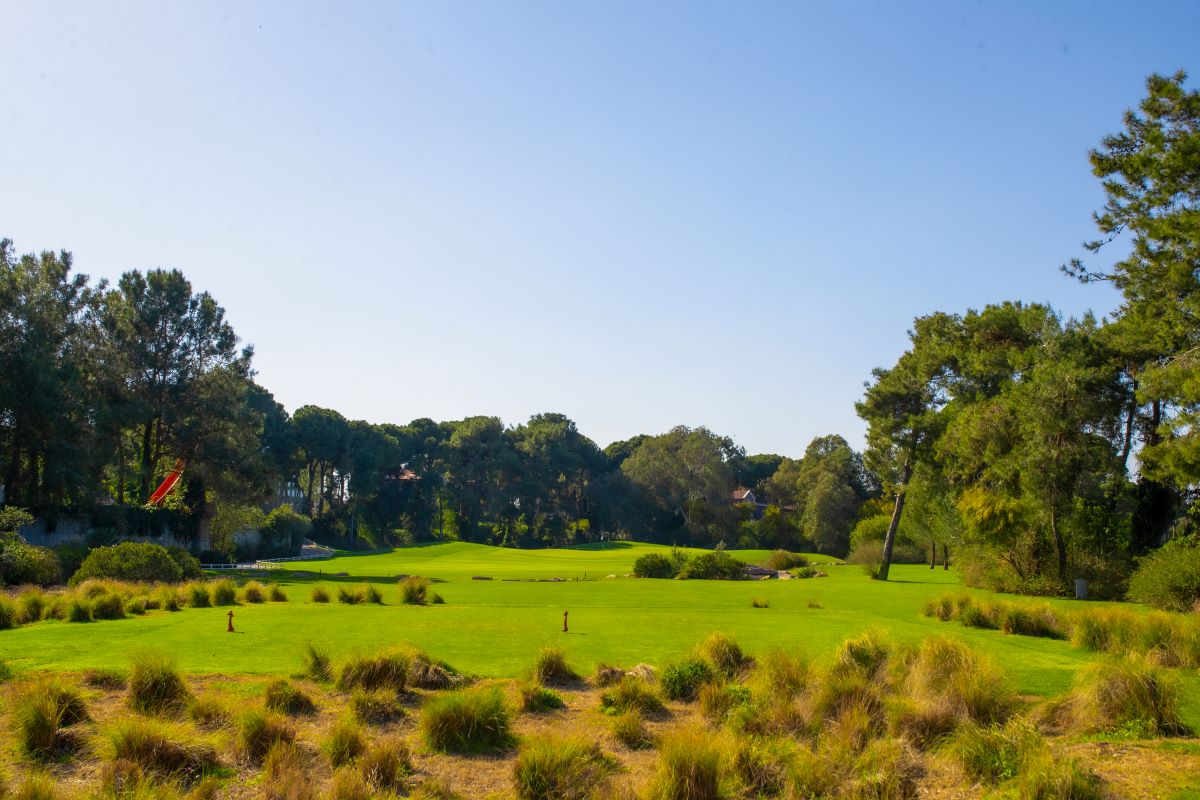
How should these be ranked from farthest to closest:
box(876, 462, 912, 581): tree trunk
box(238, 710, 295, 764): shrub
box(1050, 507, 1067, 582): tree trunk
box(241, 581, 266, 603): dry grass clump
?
box(876, 462, 912, 581): tree trunk → box(1050, 507, 1067, 582): tree trunk → box(241, 581, 266, 603): dry grass clump → box(238, 710, 295, 764): shrub

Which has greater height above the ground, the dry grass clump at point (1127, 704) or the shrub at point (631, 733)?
the dry grass clump at point (1127, 704)

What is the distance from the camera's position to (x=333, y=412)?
299 ft

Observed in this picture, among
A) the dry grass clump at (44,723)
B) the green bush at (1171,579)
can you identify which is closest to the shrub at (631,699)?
the dry grass clump at (44,723)

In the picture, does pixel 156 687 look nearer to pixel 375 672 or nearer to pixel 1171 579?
pixel 375 672

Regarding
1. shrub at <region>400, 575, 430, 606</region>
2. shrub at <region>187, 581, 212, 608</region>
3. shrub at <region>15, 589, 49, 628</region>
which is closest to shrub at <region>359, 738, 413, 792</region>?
shrub at <region>15, 589, 49, 628</region>

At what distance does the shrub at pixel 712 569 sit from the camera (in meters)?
42.5

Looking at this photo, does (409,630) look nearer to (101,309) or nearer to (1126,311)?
(1126,311)

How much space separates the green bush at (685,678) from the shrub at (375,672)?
3.51 m

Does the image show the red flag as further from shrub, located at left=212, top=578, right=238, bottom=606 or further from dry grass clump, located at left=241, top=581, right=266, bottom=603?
shrub, located at left=212, top=578, right=238, bottom=606

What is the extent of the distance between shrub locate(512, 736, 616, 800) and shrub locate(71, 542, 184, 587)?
23.7 metres

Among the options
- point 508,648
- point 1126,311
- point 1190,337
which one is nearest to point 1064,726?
point 508,648

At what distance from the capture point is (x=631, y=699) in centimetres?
1093

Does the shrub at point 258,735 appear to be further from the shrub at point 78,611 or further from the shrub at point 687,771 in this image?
the shrub at point 78,611

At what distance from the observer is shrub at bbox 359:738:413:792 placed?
27.4 ft
